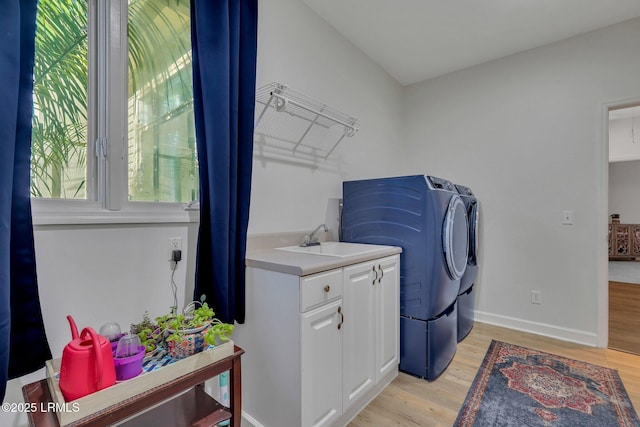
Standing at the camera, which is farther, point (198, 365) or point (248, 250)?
point (248, 250)

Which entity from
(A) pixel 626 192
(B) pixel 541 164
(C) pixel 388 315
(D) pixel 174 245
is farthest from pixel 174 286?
(A) pixel 626 192

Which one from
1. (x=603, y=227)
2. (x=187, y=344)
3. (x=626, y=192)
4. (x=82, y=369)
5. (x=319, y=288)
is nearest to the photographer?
(x=82, y=369)

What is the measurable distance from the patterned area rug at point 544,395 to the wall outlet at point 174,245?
1.70 meters

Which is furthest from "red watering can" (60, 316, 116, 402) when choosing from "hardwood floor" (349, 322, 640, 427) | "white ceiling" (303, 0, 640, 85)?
"white ceiling" (303, 0, 640, 85)

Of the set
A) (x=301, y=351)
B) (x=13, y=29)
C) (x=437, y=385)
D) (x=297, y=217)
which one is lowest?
(x=437, y=385)

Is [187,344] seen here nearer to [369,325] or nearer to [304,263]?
[304,263]

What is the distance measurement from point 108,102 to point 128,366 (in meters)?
1.06

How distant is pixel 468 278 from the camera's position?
261cm

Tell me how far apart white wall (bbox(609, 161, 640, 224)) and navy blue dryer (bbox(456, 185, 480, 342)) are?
6.94 metres

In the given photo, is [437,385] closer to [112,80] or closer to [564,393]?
[564,393]

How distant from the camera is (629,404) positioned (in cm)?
168

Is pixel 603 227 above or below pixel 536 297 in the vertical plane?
above

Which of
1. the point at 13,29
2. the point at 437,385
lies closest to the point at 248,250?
the point at 13,29

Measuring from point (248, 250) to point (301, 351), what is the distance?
0.71 m
